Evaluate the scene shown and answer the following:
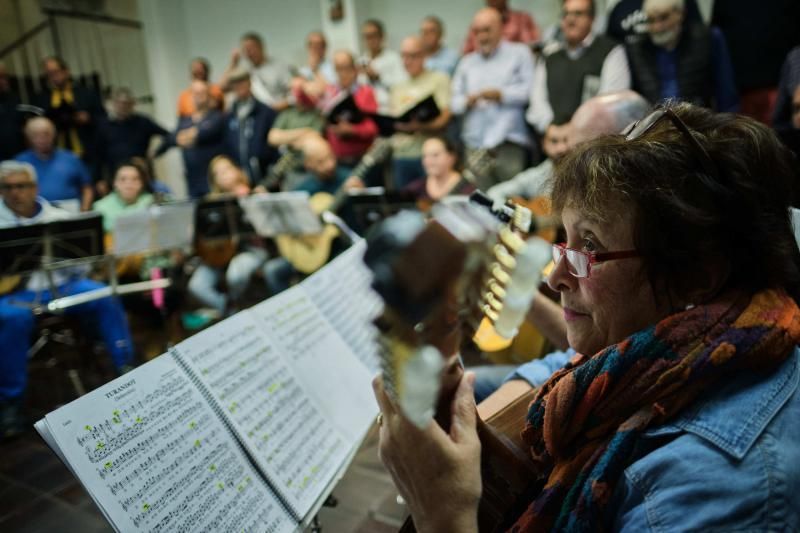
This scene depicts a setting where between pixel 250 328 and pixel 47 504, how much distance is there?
1.49m

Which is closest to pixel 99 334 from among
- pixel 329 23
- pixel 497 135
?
pixel 497 135

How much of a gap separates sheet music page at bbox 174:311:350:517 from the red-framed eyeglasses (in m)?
0.61

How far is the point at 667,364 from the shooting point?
0.72m

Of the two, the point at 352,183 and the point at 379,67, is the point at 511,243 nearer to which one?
the point at 352,183

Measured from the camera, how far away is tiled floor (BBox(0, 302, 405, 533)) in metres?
1.62

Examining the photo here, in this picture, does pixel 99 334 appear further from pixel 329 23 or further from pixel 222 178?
pixel 329 23

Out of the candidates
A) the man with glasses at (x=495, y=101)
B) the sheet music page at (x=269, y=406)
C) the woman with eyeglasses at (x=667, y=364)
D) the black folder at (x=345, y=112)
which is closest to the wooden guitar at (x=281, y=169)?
the black folder at (x=345, y=112)

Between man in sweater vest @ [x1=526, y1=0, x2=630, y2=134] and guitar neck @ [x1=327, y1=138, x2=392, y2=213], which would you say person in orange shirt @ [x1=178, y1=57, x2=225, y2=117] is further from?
man in sweater vest @ [x1=526, y1=0, x2=630, y2=134]

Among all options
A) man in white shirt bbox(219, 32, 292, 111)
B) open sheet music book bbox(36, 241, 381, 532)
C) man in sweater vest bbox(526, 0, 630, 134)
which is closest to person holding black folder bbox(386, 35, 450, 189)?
man in sweater vest bbox(526, 0, 630, 134)

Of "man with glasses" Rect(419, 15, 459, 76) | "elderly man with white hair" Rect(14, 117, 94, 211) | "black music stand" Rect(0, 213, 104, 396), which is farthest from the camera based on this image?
"man with glasses" Rect(419, 15, 459, 76)

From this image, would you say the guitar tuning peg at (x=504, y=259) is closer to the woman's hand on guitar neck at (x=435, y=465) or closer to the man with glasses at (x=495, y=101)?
the woman's hand on guitar neck at (x=435, y=465)

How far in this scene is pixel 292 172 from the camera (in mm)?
5145

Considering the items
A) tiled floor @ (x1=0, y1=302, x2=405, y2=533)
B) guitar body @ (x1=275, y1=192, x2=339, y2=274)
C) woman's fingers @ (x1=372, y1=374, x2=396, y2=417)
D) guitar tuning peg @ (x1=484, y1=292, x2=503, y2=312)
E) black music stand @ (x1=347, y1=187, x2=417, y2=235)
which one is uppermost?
guitar tuning peg @ (x1=484, y1=292, x2=503, y2=312)

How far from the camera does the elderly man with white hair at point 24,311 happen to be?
9.19 feet
